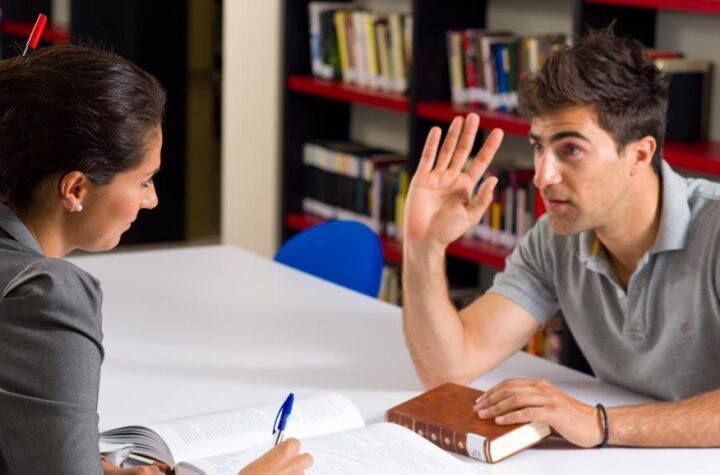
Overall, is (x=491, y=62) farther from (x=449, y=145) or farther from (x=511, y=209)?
(x=449, y=145)

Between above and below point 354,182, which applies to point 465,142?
above

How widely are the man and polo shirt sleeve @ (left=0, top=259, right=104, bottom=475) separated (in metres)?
0.95

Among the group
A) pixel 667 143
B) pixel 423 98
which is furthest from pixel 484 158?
pixel 423 98

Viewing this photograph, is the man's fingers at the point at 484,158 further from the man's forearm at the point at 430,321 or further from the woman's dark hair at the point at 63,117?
the woman's dark hair at the point at 63,117

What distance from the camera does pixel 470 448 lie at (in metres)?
1.65

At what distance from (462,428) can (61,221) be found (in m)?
0.68

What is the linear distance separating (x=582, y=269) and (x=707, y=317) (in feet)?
0.79

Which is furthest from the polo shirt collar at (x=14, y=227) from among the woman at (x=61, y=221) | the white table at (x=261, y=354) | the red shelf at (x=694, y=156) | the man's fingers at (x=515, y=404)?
the red shelf at (x=694, y=156)

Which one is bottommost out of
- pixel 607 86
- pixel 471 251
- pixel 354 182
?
pixel 471 251

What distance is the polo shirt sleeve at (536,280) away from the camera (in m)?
2.17

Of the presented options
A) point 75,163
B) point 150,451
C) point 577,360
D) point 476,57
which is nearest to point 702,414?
point 150,451

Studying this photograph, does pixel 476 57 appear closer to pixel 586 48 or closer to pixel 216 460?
pixel 586 48

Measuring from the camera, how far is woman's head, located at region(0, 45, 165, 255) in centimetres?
120

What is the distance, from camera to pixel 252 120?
15.4 feet
